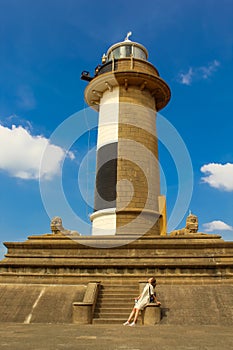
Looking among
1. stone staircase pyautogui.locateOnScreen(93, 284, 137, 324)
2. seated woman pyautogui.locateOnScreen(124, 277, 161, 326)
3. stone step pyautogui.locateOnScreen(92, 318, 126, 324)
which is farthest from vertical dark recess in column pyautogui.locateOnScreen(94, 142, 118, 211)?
stone step pyautogui.locateOnScreen(92, 318, 126, 324)

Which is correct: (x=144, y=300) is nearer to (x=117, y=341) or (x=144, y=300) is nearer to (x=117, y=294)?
(x=117, y=294)

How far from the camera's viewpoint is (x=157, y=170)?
1897 cm

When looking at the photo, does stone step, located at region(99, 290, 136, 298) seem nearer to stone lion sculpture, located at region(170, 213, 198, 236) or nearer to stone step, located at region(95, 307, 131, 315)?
stone step, located at region(95, 307, 131, 315)

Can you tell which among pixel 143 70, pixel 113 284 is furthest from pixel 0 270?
pixel 143 70

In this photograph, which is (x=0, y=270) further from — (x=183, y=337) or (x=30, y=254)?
(x=183, y=337)

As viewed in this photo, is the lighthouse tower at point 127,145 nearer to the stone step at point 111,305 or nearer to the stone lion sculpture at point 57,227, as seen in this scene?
the stone lion sculpture at point 57,227

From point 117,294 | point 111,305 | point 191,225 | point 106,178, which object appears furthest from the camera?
point 106,178

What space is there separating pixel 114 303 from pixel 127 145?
31.6 feet

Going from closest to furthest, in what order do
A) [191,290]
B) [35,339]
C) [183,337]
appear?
1. [35,339]
2. [183,337]
3. [191,290]

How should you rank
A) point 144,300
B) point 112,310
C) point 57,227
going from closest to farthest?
point 144,300 → point 112,310 → point 57,227

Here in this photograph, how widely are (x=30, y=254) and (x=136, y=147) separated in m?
8.34

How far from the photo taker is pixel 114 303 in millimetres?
10867

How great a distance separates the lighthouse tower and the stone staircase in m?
4.77

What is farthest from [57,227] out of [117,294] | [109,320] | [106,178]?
[109,320]
